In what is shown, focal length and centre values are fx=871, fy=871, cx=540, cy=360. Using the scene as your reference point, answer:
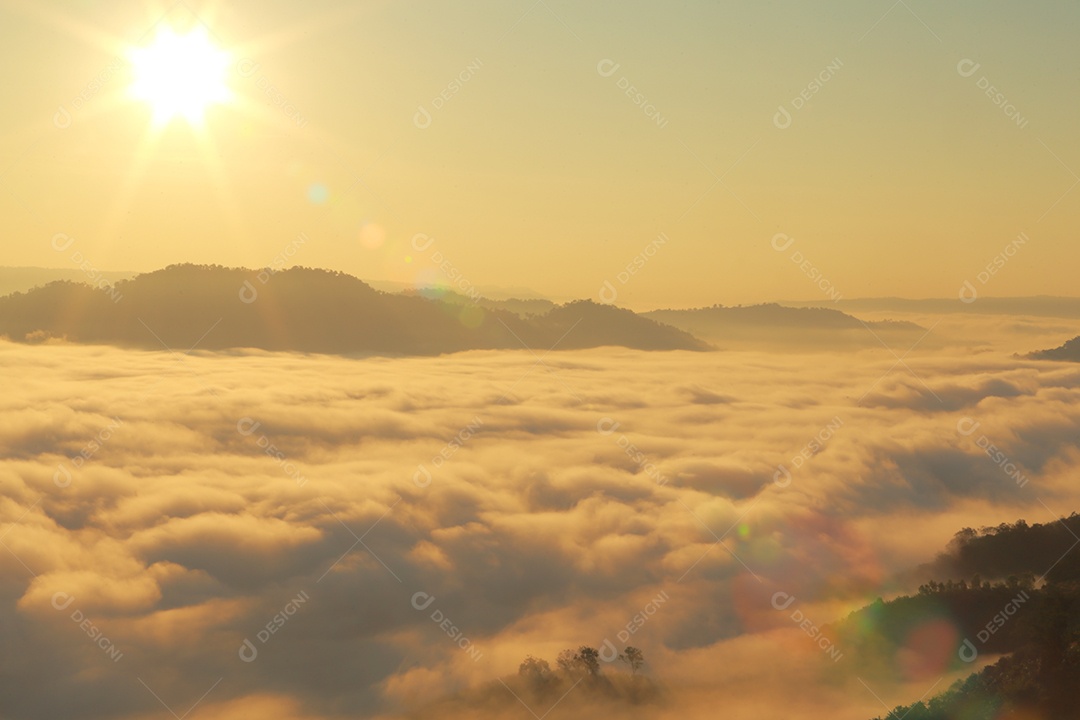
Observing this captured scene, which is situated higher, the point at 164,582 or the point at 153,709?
the point at 164,582


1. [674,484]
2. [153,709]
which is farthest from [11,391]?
[674,484]

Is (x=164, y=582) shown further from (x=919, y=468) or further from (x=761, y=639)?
(x=919, y=468)

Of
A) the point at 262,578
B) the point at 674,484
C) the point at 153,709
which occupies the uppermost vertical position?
the point at 262,578

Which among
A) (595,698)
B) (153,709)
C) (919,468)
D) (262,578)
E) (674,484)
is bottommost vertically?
(919,468)

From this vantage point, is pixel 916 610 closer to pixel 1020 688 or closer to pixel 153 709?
pixel 1020 688

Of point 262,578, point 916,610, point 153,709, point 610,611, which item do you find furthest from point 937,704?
point 262,578

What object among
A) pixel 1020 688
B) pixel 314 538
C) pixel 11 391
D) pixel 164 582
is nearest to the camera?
pixel 1020 688

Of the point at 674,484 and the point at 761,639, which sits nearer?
the point at 761,639

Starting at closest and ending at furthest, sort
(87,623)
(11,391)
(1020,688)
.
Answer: (1020,688), (87,623), (11,391)

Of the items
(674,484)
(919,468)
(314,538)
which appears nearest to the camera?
(314,538)

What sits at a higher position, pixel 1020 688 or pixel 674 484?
pixel 674 484
